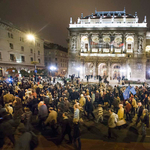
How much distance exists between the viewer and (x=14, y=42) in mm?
31047

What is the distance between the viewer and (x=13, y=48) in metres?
30.7

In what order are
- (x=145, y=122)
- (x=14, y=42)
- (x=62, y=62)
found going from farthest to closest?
1. (x=62, y=62)
2. (x=14, y=42)
3. (x=145, y=122)

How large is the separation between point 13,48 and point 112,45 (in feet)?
86.1

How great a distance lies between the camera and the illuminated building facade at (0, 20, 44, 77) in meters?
27.9

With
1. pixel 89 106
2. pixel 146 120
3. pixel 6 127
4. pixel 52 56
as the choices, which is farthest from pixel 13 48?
pixel 146 120

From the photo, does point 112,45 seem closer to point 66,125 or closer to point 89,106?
point 89,106

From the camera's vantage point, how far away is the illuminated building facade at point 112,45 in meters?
34.0

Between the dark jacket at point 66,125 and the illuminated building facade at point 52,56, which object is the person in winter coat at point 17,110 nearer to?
the dark jacket at point 66,125

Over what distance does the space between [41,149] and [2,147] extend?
5.65 ft

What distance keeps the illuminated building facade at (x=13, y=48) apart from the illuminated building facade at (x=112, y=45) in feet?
41.9

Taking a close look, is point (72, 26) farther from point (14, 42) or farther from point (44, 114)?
point (44, 114)

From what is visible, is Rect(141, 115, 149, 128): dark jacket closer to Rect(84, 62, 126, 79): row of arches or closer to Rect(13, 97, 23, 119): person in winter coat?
Rect(13, 97, 23, 119): person in winter coat

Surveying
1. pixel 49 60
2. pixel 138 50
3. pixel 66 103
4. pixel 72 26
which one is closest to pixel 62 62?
pixel 49 60

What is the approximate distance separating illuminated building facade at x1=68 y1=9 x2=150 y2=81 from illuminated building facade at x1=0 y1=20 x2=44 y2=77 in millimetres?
12785
